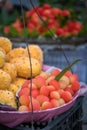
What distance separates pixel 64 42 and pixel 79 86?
6.02 feet

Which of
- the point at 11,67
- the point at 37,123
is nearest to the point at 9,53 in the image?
the point at 11,67

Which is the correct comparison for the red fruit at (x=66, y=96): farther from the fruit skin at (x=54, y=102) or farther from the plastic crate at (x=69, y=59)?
the plastic crate at (x=69, y=59)

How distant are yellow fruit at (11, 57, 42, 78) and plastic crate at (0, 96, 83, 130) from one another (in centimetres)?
23

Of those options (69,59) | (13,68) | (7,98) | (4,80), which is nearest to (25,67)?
(13,68)

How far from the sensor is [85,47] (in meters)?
3.51

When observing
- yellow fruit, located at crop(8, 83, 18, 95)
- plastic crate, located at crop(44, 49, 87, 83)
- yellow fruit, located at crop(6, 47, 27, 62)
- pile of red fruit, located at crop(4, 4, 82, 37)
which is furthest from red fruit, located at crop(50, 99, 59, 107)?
pile of red fruit, located at crop(4, 4, 82, 37)

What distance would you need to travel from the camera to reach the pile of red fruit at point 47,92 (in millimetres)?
1444

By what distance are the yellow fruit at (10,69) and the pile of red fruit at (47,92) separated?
0.40 feet

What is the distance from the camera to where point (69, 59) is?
133 inches

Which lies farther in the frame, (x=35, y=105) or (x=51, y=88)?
(x=51, y=88)

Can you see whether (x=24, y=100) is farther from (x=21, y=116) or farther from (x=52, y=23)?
(x=52, y=23)

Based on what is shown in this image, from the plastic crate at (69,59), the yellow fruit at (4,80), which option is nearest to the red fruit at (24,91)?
the yellow fruit at (4,80)

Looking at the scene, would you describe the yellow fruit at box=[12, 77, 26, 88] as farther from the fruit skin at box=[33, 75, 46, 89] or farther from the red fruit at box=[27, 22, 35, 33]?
the red fruit at box=[27, 22, 35, 33]

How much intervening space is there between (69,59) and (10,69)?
174cm
